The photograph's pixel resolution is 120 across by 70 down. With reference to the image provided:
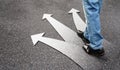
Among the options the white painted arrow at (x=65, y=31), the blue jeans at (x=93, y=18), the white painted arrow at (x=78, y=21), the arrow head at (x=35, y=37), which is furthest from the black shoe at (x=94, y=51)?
the arrow head at (x=35, y=37)

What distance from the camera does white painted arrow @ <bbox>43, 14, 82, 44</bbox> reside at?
5.98 ft

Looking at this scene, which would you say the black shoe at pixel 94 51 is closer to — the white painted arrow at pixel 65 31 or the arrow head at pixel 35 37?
the white painted arrow at pixel 65 31

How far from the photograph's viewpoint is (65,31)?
1.93 metres

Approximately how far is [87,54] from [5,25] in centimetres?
99

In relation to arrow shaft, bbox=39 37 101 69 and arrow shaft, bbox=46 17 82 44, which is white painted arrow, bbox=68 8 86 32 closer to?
arrow shaft, bbox=46 17 82 44

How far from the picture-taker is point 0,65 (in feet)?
4.86

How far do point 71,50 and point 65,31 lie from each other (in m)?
0.32

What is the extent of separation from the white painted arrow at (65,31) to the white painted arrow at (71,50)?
0.27 feet

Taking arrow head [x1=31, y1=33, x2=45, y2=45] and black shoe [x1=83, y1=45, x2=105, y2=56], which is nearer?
black shoe [x1=83, y1=45, x2=105, y2=56]

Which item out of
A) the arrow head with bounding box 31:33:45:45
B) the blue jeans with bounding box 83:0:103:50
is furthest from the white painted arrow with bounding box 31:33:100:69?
the blue jeans with bounding box 83:0:103:50

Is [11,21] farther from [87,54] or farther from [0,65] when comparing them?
[87,54]

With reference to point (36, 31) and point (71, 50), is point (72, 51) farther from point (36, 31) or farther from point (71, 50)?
point (36, 31)

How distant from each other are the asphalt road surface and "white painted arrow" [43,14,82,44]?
5 centimetres

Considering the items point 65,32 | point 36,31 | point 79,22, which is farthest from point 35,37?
point 79,22
